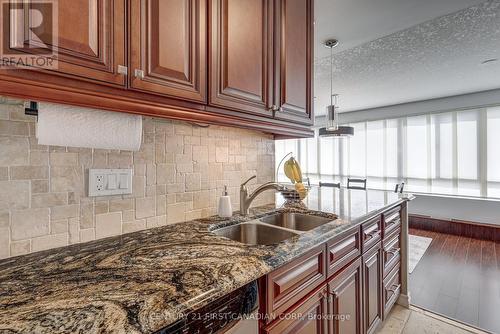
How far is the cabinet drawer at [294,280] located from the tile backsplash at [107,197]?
0.63m

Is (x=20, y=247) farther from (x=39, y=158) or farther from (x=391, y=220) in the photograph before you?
(x=391, y=220)

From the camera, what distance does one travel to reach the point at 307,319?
98cm

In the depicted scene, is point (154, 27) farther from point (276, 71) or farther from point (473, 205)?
point (473, 205)

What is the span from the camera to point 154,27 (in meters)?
0.78

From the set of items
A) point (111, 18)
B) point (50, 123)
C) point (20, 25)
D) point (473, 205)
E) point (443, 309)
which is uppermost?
point (111, 18)

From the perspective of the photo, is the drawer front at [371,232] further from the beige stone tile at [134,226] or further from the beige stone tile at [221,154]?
the beige stone tile at [134,226]

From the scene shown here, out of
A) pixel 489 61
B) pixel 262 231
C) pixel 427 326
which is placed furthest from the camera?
pixel 489 61

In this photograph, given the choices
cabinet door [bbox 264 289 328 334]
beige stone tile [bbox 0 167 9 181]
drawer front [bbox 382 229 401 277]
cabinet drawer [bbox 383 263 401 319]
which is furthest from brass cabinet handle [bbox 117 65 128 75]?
cabinet drawer [bbox 383 263 401 319]

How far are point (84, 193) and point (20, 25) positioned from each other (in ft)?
1.96

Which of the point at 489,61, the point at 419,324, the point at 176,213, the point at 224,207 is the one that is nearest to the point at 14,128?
the point at 176,213

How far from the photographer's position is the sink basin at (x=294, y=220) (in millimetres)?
1465

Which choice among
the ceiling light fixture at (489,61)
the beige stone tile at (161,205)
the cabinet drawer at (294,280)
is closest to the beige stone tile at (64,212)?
the beige stone tile at (161,205)

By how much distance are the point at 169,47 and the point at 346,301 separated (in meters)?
1.45

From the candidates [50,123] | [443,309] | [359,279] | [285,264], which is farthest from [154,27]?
[443,309]
